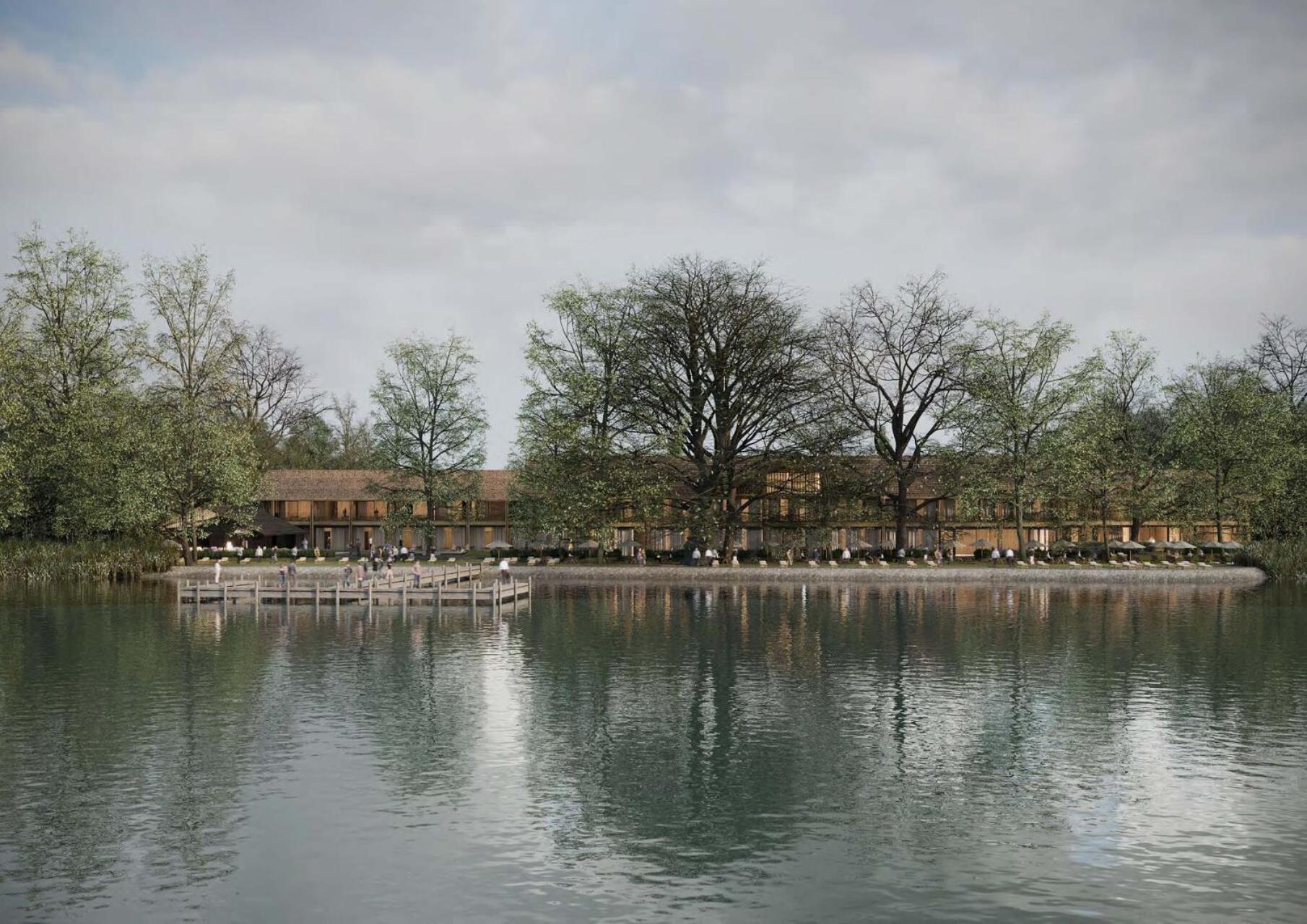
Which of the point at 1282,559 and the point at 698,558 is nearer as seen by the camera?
the point at 1282,559

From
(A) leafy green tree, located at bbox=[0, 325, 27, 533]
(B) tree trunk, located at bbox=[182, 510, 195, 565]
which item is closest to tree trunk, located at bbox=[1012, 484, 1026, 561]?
(B) tree trunk, located at bbox=[182, 510, 195, 565]

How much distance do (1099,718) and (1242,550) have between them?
62067 millimetres

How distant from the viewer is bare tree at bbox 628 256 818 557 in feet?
270

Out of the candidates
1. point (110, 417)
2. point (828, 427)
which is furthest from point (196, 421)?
point (828, 427)

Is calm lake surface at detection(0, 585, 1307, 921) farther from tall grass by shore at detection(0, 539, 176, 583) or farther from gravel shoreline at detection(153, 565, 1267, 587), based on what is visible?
tall grass by shore at detection(0, 539, 176, 583)

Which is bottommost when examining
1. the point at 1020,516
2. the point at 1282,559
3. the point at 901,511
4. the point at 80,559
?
the point at 1282,559

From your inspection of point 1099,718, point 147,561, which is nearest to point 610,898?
point 1099,718

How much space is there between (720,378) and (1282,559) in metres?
39.9

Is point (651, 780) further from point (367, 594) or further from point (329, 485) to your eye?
point (329, 485)

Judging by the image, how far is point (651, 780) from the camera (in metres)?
24.4

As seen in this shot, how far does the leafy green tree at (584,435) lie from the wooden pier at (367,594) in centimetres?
1462

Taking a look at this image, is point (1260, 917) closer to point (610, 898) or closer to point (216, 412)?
point (610, 898)

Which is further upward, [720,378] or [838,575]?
[720,378]

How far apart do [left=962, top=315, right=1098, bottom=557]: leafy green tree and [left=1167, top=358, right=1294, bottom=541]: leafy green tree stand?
11529 mm
